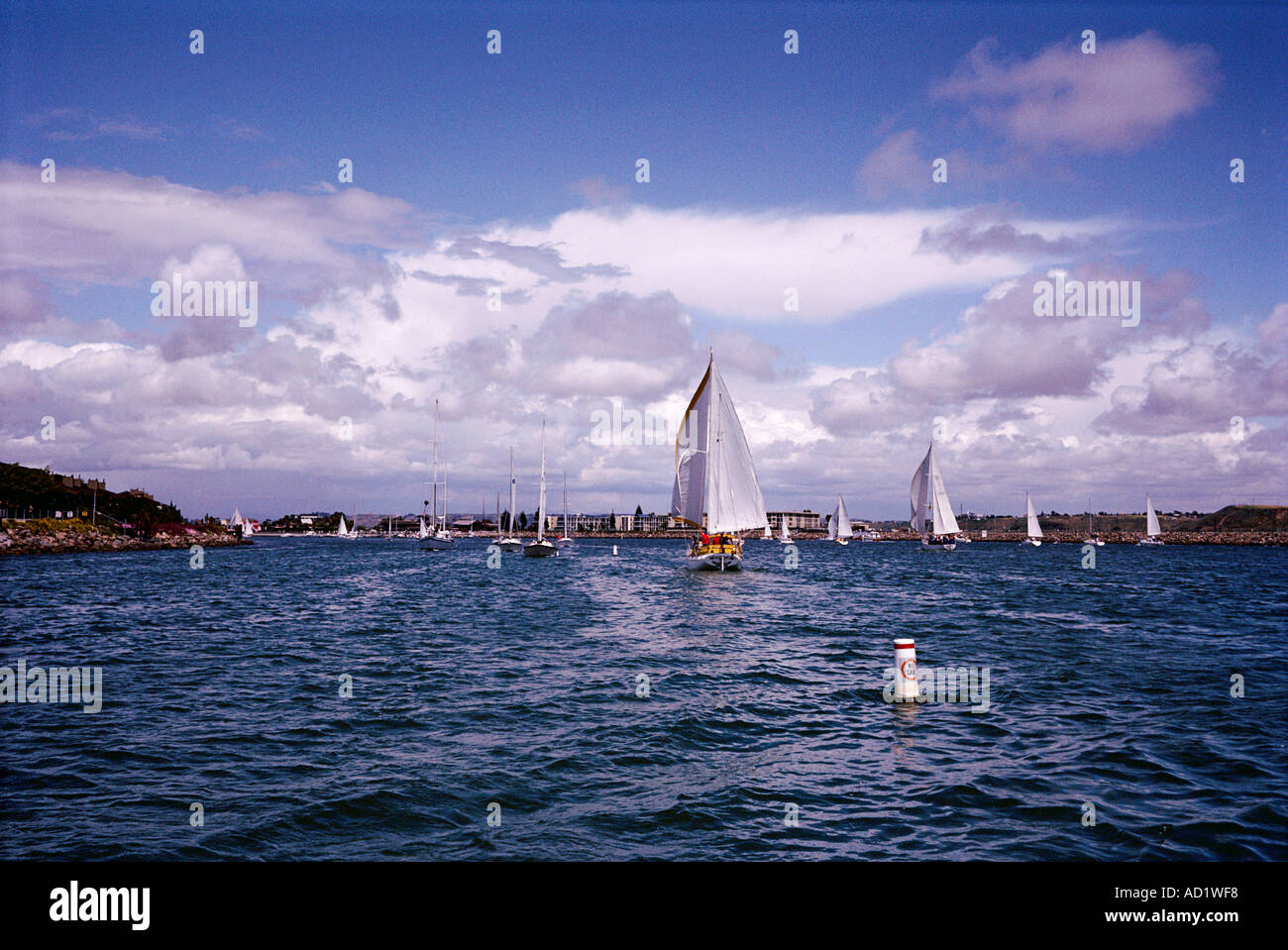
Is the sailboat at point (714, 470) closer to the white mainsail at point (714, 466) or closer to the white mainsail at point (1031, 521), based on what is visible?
the white mainsail at point (714, 466)

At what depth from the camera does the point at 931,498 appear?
408ft

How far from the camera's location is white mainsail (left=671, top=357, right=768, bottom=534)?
199 ft

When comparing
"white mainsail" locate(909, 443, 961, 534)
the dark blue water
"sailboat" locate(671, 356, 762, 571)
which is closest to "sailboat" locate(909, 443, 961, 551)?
"white mainsail" locate(909, 443, 961, 534)

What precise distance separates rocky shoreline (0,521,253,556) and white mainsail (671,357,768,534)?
280ft

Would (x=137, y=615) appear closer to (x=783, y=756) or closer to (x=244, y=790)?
(x=244, y=790)

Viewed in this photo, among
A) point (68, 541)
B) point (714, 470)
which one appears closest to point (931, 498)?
point (714, 470)

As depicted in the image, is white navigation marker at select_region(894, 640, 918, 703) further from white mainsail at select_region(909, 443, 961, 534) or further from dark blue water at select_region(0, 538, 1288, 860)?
white mainsail at select_region(909, 443, 961, 534)

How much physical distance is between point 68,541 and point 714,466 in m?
106

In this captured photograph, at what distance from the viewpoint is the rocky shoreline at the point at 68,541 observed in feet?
327

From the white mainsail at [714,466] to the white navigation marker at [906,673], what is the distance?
142ft

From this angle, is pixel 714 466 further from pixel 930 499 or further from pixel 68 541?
pixel 68 541

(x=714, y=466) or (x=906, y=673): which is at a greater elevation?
(x=714, y=466)
